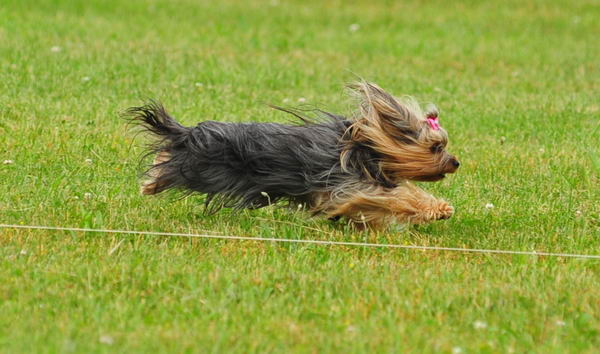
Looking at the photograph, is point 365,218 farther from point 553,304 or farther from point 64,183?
point 64,183

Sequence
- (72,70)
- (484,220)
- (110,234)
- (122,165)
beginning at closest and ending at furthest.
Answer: (110,234), (484,220), (122,165), (72,70)

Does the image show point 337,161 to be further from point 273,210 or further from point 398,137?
point 273,210

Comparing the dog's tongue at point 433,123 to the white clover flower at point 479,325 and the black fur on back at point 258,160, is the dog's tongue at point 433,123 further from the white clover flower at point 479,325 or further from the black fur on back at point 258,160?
the white clover flower at point 479,325

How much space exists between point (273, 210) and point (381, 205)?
85cm

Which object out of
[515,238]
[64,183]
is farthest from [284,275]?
[64,183]

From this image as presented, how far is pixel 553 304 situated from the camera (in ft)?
17.5

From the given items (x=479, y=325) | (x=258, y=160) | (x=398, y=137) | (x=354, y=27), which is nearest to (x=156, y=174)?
(x=258, y=160)

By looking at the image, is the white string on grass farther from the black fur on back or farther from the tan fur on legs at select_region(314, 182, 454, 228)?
the black fur on back

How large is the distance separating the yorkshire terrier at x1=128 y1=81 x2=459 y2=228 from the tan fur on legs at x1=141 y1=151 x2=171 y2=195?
0.07 m

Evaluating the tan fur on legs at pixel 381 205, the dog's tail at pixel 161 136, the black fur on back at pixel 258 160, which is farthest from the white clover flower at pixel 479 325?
the dog's tail at pixel 161 136

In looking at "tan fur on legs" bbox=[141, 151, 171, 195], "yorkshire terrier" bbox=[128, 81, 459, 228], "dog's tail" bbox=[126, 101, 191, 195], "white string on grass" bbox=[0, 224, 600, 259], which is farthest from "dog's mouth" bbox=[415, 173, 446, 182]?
"tan fur on legs" bbox=[141, 151, 171, 195]

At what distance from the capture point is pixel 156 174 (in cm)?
672

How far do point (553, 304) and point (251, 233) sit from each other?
1954 mm

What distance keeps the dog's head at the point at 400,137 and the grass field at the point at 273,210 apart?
17.3 inches
